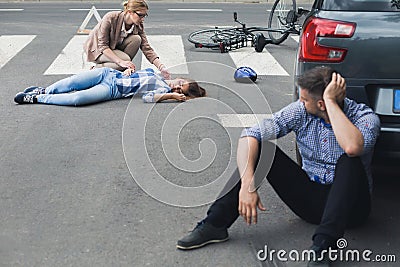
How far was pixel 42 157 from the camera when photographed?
239 inches

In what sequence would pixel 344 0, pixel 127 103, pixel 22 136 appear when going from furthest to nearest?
pixel 127 103, pixel 22 136, pixel 344 0

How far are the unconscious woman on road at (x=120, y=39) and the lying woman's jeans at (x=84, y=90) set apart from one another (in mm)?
396

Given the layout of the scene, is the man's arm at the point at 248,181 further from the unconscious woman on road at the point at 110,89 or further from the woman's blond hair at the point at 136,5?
the woman's blond hair at the point at 136,5

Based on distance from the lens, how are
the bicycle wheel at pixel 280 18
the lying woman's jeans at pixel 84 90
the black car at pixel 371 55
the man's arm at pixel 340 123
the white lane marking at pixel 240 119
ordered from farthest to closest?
the bicycle wheel at pixel 280 18
the lying woman's jeans at pixel 84 90
the white lane marking at pixel 240 119
the black car at pixel 371 55
the man's arm at pixel 340 123

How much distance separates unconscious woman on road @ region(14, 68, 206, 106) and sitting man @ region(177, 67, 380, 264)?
12.0 ft

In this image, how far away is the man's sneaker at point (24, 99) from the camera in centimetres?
A: 796

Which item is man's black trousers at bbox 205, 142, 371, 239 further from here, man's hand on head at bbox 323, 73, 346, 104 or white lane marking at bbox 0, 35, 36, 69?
white lane marking at bbox 0, 35, 36, 69

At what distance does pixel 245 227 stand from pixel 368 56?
1.37 m

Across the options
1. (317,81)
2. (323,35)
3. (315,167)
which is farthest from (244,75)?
(317,81)

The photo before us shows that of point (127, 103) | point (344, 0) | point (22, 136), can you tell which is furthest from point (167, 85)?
point (344, 0)

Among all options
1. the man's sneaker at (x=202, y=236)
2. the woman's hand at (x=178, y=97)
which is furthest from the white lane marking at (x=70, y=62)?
the man's sneaker at (x=202, y=236)

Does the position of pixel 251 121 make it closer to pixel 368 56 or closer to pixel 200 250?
pixel 368 56

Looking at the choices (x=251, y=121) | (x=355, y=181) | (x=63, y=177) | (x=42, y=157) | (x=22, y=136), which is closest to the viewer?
(x=355, y=181)

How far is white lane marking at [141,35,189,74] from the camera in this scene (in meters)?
9.88
